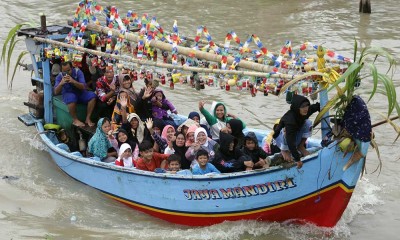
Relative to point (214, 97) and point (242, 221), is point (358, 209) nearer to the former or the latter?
point (242, 221)

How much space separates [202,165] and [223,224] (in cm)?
67

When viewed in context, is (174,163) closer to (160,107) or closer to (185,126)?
Answer: (185,126)

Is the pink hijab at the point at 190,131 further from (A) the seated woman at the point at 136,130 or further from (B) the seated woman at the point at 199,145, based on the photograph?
(A) the seated woman at the point at 136,130

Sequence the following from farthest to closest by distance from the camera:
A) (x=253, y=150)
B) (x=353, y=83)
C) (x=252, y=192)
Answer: (x=253, y=150), (x=252, y=192), (x=353, y=83)

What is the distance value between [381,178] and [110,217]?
364cm

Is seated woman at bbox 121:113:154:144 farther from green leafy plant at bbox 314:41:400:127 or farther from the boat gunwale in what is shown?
green leafy plant at bbox 314:41:400:127

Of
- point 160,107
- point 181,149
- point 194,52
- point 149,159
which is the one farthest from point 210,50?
point 160,107

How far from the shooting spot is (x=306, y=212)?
7.61 metres

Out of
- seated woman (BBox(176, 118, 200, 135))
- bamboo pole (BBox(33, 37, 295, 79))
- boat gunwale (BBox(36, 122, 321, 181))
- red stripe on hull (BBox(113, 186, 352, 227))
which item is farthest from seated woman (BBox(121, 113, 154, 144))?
red stripe on hull (BBox(113, 186, 352, 227))

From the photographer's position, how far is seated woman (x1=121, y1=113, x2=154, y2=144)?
8.73m

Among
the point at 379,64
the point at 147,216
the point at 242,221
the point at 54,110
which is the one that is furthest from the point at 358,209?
the point at 379,64

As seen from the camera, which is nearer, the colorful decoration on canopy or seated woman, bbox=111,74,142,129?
the colorful decoration on canopy

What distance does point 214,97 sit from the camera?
1296 centimetres

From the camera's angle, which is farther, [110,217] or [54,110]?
[54,110]
